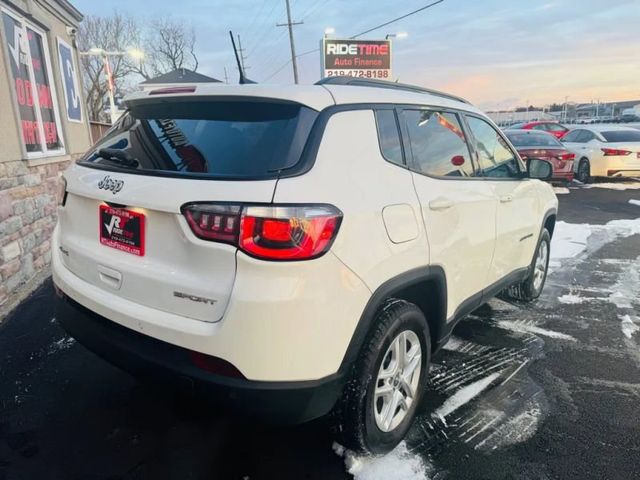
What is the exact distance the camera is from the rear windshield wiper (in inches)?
90.9

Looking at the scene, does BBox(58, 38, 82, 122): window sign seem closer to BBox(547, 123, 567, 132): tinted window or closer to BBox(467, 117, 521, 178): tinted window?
BBox(467, 117, 521, 178): tinted window

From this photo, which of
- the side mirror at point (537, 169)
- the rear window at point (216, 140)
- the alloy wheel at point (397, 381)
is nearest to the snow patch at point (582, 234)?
the side mirror at point (537, 169)

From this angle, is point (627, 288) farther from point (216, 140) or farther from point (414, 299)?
point (216, 140)

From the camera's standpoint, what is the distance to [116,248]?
7.45ft

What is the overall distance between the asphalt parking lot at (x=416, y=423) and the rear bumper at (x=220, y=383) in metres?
0.16

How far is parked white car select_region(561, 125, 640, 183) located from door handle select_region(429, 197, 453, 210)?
1318cm

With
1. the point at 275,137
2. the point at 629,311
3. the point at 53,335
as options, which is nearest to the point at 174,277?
the point at 275,137

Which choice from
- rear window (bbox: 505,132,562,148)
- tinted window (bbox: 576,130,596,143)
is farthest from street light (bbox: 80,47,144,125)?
tinted window (bbox: 576,130,596,143)

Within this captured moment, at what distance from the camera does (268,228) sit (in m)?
1.84

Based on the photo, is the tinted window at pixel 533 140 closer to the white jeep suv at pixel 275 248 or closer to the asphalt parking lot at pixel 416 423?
the asphalt parking lot at pixel 416 423

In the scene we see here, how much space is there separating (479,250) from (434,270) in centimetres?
70

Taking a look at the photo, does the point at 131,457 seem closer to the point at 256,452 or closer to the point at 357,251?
the point at 256,452

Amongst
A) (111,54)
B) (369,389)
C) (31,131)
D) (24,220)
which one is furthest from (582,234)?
(111,54)

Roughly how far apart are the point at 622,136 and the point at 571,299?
11494mm
